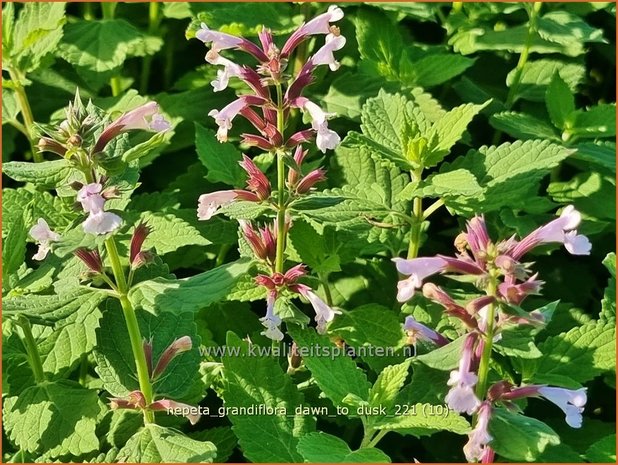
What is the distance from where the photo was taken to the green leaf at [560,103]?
2961mm

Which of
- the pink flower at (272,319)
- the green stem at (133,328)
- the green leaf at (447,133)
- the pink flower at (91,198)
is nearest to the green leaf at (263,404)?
the pink flower at (272,319)

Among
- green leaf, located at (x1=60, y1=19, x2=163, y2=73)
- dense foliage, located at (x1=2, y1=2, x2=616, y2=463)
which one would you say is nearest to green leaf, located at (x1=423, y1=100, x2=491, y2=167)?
dense foliage, located at (x1=2, y1=2, x2=616, y2=463)

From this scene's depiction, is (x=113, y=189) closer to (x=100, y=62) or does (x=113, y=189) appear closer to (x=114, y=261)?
(x=114, y=261)

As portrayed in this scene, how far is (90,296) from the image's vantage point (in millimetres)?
1930

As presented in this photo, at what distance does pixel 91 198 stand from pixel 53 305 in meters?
0.33

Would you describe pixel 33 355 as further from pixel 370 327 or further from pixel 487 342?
pixel 487 342

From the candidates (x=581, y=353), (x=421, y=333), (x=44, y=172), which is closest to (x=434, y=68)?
(x=581, y=353)

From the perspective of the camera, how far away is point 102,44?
3.27 meters

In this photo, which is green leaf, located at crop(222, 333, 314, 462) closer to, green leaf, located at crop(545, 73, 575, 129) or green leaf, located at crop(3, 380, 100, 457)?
green leaf, located at crop(3, 380, 100, 457)

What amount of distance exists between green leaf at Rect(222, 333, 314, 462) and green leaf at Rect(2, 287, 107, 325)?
498 mm

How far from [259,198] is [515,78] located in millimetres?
1505

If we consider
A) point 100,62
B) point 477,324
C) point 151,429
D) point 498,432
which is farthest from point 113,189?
point 100,62

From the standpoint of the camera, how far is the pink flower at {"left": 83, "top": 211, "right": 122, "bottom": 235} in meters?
1.72

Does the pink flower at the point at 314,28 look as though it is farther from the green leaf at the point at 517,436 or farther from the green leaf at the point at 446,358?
the green leaf at the point at 517,436
